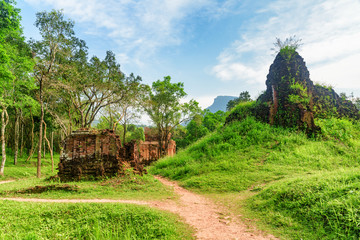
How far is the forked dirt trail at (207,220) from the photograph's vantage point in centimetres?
393

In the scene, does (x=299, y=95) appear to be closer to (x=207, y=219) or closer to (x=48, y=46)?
(x=207, y=219)

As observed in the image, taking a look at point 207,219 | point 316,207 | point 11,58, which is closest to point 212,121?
point 11,58

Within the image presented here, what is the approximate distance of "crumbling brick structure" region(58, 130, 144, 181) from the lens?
9.25m

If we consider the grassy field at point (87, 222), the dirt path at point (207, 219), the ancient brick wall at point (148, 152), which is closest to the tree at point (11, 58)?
the grassy field at point (87, 222)

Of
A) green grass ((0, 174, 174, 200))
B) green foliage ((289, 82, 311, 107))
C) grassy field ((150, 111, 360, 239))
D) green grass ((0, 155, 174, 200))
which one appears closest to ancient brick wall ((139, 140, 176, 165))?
grassy field ((150, 111, 360, 239))

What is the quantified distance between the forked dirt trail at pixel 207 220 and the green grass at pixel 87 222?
36 cm

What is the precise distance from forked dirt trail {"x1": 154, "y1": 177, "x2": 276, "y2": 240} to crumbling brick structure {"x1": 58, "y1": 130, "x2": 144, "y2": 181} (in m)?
4.25

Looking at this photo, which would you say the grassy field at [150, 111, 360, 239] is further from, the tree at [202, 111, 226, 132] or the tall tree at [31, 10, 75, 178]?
the tree at [202, 111, 226, 132]

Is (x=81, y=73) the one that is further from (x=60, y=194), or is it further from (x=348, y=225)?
(x=348, y=225)

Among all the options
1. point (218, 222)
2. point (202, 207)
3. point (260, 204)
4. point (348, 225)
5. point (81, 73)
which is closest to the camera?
point (348, 225)

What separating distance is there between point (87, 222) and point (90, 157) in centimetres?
553

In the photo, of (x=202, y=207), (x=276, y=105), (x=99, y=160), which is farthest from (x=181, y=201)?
(x=276, y=105)

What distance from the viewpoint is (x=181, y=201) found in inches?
247

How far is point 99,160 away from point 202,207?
5.83 meters
